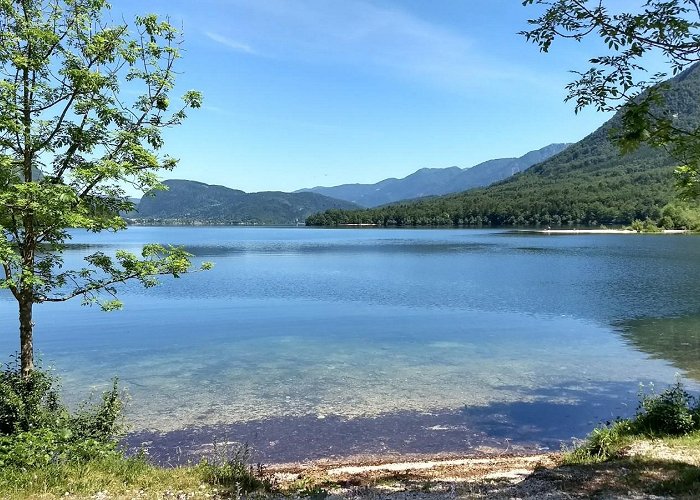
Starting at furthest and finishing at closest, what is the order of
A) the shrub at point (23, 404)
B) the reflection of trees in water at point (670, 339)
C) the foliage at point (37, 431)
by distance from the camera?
1. the reflection of trees in water at point (670, 339)
2. the shrub at point (23, 404)
3. the foliage at point (37, 431)

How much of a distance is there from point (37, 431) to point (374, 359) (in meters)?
17.8

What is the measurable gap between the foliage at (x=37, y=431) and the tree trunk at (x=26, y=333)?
182mm

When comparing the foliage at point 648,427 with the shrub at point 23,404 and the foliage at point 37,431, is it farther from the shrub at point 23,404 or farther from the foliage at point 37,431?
the shrub at point 23,404

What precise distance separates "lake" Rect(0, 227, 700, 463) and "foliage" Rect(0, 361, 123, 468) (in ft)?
12.9

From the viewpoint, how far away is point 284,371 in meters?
24.3

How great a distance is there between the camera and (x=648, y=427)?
1337 centimetres

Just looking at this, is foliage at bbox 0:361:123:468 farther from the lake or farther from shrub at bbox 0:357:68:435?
the lake

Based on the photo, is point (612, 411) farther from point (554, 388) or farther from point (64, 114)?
point (64, 114)

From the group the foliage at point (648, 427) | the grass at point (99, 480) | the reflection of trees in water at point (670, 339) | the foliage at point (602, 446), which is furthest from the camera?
the reflection of trees in water at point (670, 339)

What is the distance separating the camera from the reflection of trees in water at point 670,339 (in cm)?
2458

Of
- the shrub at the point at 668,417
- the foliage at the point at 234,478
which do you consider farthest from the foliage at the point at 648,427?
the foliage at the point at 234,478

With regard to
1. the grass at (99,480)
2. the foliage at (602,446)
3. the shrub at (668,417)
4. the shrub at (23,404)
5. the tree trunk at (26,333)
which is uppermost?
the tree trunk at (26,333)

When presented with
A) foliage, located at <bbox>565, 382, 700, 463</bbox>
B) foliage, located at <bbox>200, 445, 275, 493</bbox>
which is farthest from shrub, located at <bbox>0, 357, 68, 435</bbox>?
foliage, located at <bbox>565, 382, 700, 463</bbox>

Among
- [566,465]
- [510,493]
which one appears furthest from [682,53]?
[566,465]
